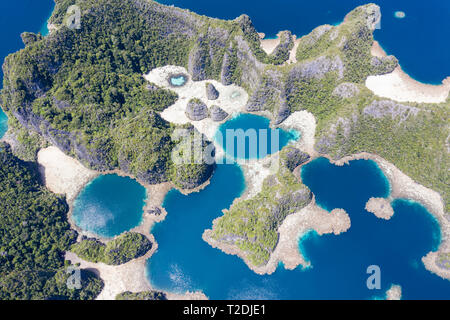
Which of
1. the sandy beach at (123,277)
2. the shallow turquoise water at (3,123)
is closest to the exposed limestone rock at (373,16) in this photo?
the sandy beach at (123,277)

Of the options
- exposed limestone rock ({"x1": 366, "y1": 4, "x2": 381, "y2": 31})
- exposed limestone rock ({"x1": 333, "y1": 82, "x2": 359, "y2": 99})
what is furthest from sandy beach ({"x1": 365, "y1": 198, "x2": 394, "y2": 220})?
exposed limestone rock ({"x1": 366, "y1": 4, "x2": 381, "y2": 31})

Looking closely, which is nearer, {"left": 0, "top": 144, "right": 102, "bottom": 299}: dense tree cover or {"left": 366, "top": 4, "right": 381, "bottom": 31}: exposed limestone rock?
{"left": 0, "top": 144, "right": 102, "bottom": 299}: dense tree cover

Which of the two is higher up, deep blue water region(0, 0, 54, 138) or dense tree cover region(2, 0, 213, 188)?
deep blue water region(0, 0, 54, 138)

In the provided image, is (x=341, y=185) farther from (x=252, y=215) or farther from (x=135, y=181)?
(x=135, y=181)

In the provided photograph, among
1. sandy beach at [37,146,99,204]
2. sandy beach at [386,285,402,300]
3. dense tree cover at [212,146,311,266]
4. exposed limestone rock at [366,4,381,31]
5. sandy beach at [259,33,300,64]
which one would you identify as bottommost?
sandy beach at [386,285,402,300]

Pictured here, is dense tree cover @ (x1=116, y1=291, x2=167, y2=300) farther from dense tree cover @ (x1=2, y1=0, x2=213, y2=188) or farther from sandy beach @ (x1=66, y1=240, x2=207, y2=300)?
dense tree cover @ (x1=2, y1=0, x2=213, y2=188)

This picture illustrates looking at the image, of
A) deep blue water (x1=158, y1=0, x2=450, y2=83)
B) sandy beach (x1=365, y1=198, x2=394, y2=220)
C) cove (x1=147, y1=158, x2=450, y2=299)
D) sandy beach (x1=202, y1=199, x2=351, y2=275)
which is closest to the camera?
cove (x1=147, y1=158, x2=450, y2=299)

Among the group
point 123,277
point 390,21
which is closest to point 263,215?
point 123,277

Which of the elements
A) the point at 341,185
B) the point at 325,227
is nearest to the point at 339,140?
the point at 341,185
